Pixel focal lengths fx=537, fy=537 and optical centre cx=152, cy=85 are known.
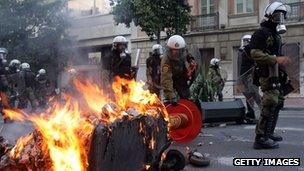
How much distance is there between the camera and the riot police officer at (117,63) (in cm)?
952

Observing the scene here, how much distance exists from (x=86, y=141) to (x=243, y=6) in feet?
77.9

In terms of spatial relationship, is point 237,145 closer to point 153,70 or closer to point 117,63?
point 117,63

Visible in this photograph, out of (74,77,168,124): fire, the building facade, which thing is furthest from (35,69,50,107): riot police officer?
(74,77,168,124): fire

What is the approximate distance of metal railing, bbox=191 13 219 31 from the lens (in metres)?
27.2

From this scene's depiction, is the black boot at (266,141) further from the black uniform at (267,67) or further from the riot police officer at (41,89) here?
the riot police officer at (41,89)

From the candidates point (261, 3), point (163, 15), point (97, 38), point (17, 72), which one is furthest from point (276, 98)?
point (97, 38)

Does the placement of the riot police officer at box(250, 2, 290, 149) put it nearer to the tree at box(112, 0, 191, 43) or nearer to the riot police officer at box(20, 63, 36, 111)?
the riot police officer at box(20, 63, 36, 111)

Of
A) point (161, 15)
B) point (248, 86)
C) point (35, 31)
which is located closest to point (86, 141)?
point (248, 86)

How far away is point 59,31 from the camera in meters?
28.4

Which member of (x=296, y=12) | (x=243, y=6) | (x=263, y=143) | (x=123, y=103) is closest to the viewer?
(x=123, y=103)

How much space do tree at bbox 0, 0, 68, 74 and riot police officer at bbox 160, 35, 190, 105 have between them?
19.5 metres

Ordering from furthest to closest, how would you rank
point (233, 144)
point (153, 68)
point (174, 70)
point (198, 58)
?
point (198, 58) → point (153, 68) → point (174, 70) → point (233, 144)

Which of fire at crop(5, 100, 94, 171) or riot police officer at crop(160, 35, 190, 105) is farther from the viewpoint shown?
riot police officer at crop(160, 35, 190, 105)

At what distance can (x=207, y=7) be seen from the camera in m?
28.0
